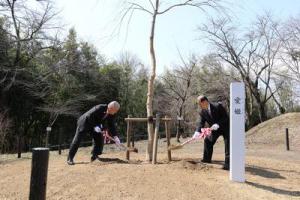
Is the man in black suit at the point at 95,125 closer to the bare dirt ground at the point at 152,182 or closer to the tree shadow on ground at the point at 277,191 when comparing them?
the bare dirt ground at the point at 152,182

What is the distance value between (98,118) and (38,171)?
15.9ft

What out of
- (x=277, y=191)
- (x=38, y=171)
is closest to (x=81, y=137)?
(x=277, y=191)

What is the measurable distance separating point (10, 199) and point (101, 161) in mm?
2574

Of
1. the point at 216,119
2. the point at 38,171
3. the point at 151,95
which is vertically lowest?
the point at 38,171

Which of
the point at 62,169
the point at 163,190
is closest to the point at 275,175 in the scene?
the point at 163,190

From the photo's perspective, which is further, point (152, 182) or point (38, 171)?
point (152, 182)

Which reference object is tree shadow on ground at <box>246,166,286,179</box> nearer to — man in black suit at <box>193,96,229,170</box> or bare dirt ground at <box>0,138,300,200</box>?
bare dirt ground at <box>0,138,300,200</box>

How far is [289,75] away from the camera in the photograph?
3075 centimetres

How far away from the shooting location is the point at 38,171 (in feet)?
11.8

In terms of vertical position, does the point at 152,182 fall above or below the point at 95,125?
below

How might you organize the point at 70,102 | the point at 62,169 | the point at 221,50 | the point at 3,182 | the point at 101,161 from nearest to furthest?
the point at 3,182, the point at 62,169, the point at 101,161, the point at 70,102, the point at 221,50

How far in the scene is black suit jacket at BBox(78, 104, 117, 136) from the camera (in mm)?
8344

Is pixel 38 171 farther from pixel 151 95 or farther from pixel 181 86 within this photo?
pixel 181 86

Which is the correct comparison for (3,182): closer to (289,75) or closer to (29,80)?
(29,80)
